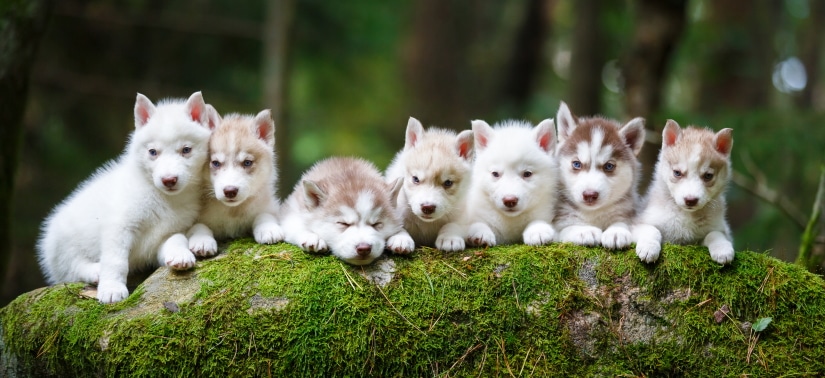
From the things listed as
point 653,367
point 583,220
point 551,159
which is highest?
point 551,159

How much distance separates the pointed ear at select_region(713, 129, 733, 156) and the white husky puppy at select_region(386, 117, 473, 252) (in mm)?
1816

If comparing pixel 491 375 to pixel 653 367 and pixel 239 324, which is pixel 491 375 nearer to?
pixel 653 367

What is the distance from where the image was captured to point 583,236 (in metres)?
4.82

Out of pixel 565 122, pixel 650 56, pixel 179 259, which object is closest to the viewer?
pixel 179 259

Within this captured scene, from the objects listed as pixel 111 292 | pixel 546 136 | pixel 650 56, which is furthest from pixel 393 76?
pixel 111 292

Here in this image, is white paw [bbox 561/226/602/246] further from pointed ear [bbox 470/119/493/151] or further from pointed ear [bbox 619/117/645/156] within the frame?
pointed ear [bbox 470/119/493/151]

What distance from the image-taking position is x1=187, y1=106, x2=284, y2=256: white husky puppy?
15.9 ft

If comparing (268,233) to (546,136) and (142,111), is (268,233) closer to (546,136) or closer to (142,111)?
(142,111)

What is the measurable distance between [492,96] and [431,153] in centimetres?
939

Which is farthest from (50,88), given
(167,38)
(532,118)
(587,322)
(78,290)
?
(587,322)

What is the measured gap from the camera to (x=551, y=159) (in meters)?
5.36

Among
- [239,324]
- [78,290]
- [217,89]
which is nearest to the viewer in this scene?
[239,324]

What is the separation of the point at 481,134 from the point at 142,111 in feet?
8.69

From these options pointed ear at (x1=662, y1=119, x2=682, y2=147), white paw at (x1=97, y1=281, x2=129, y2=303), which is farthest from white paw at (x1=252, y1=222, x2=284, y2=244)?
pointed ear at (x1=662, y1=119, x2=682, y2=147)
